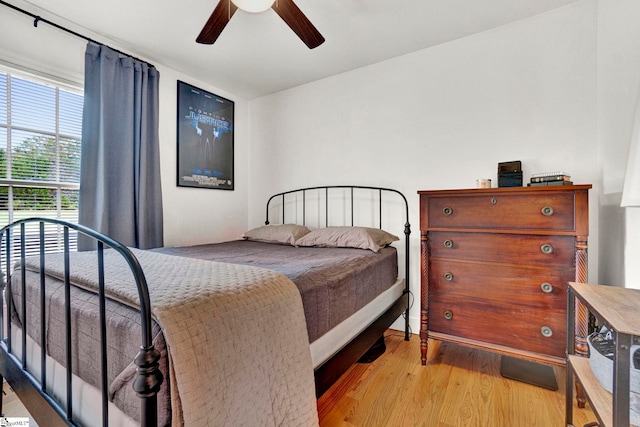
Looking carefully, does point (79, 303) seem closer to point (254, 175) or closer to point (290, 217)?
point (290, 217)

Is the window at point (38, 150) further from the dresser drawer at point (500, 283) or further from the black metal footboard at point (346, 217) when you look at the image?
the dresser drawer at point (500, 283)

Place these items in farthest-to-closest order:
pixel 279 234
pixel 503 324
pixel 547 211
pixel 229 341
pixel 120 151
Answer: pixel 279 234 → pixel 120 151 → pixel 503 324 → pixel 547 211 → pixel 229 341

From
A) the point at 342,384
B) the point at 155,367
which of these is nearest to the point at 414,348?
the point at 342,384

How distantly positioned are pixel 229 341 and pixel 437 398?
131 cm

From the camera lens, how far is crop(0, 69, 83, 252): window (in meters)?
1.91

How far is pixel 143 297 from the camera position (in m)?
0.67

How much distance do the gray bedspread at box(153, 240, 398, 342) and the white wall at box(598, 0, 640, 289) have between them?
4.09 feet

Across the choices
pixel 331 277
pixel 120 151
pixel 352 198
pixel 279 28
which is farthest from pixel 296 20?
pixel 120 151

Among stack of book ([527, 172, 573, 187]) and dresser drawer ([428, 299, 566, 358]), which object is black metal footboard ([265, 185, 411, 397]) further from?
stack of book ([527, 172, 573, 187])

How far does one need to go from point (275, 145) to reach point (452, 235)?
223cm

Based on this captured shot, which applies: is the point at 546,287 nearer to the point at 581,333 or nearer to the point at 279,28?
the point at 581,333

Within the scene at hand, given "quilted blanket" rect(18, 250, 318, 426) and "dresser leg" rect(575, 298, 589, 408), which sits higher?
"quilted blanket" rect(18, 250, 318, 426)

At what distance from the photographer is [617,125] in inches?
63.6

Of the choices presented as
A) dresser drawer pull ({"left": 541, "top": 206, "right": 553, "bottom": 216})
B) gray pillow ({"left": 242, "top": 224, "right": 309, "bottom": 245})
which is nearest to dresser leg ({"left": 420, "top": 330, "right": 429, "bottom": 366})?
dresser drawer pull ({"left": 541, "top": 206, "right": 553, "bottom": 216})
